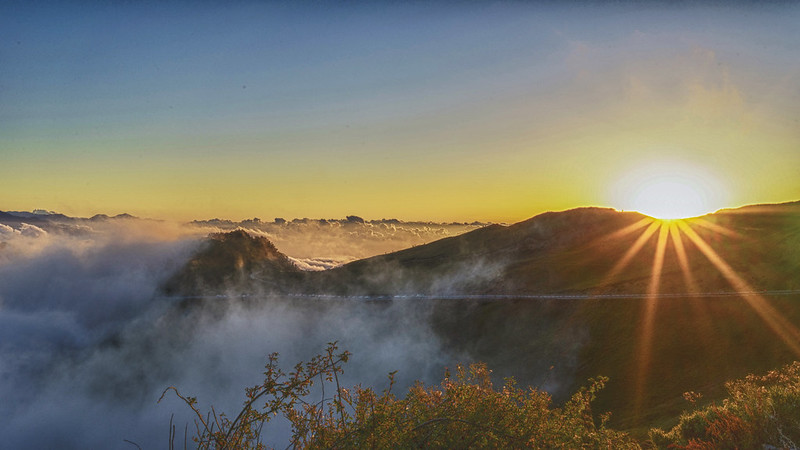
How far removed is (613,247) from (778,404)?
10471cm

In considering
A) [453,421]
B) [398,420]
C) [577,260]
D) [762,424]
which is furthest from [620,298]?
[398,420]

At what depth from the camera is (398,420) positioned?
1284 cm

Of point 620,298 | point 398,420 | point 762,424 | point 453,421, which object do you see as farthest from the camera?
point 620,298

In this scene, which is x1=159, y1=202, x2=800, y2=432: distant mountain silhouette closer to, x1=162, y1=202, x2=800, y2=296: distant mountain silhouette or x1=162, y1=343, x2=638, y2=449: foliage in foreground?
x1=162, y1=202, x2=800, y2=296: distant mountain silhouette

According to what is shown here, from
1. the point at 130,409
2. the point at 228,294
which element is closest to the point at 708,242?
the point at 228,294

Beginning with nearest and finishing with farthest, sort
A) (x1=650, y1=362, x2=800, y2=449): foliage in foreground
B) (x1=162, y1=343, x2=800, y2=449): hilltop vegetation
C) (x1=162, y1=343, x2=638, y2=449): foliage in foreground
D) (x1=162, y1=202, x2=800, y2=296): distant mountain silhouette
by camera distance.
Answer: (x1=162, y1=343, x2=638, y2=449): foliage in foreground < (x1=162, y1=343, x2=800, y2=449): hilltop vegetation < (x1=650, y1=362, x2=800, y2=449): foliage in foreground < (x1=162, y1=202, x2=800, y2=296): distant mountain silhouette

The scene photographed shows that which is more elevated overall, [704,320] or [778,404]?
[778,404]

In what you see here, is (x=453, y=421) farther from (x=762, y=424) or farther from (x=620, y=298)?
(x=620, y=298)

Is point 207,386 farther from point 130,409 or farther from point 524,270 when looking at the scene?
point 524,270

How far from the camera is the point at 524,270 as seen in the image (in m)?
115

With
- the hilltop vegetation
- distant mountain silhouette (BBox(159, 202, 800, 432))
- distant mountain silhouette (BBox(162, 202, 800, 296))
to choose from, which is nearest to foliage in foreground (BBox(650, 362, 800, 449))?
the hilltop vegetation

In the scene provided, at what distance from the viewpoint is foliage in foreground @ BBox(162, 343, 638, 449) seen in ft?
33.4

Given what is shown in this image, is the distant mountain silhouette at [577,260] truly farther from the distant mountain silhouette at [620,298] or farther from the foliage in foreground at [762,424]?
the foliage in foreground at [762,424]

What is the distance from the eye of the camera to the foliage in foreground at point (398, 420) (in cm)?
1017
